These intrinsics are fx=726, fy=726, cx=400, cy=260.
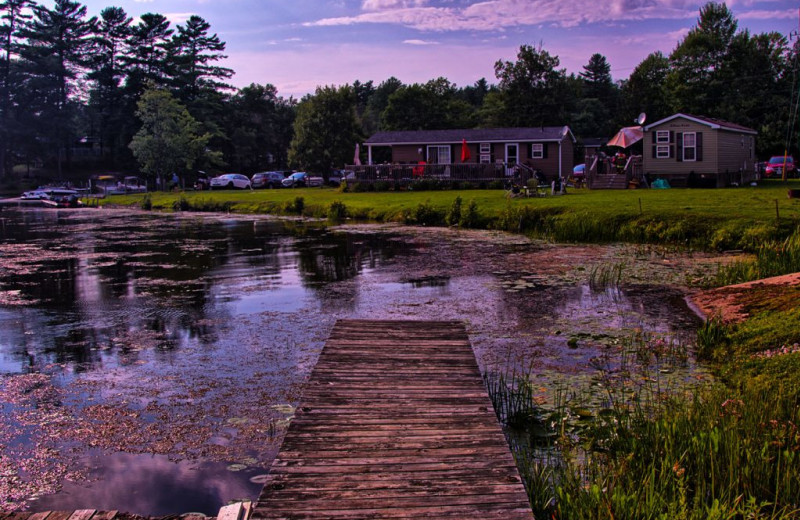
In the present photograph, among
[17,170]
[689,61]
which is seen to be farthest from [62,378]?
[17,170]

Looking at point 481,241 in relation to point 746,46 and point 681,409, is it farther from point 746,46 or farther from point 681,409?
point 746,46

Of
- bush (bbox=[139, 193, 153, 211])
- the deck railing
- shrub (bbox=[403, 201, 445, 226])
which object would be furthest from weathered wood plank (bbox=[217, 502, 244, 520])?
bush (bbox=[139, 193, 153, 211])

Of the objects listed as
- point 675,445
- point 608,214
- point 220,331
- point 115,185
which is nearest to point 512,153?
point 608,214

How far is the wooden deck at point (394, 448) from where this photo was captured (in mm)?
5145

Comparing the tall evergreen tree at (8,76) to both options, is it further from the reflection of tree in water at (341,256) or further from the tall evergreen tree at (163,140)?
the reflection of tree in water at (341,256)

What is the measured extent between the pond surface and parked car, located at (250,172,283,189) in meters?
46.0

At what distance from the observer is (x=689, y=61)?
253 feet

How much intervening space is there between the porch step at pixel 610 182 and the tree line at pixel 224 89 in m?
37.9

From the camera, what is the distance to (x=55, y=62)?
3573 inches

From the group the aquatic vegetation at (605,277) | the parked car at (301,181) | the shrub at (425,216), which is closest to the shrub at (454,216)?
the shrub at (425,216)

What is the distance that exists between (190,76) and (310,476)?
9364cm

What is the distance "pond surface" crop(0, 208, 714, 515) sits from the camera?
7488mm

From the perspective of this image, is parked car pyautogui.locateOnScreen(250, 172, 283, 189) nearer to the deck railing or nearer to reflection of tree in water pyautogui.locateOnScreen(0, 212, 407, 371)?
the deck railing

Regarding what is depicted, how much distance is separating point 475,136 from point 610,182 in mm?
17092
